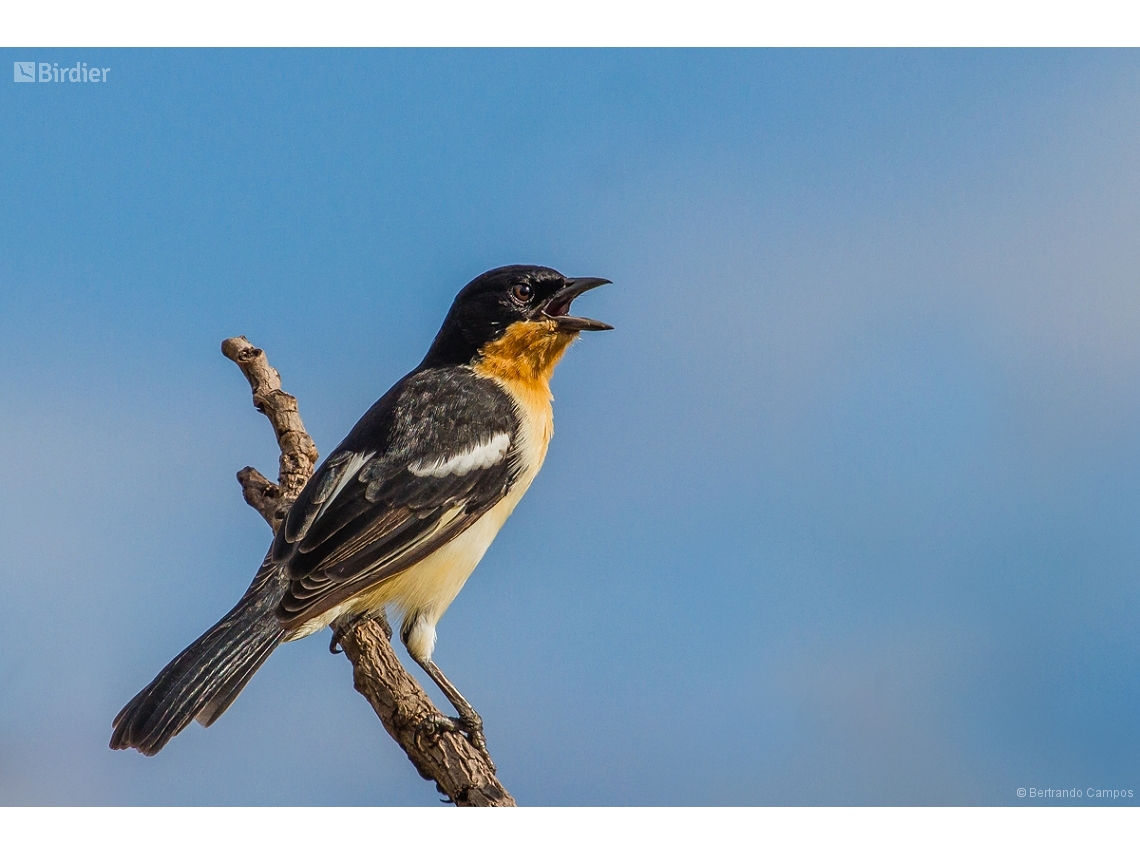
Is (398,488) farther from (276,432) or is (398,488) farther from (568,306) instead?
(276,432)

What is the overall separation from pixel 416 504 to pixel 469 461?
33 centimetres

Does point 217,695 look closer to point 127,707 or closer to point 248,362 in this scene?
point 127,707

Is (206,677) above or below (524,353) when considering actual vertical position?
below

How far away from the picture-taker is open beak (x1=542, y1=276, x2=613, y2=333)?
4941mm


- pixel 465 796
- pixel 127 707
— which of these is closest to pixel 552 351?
pixel 465 796

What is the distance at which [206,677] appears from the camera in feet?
13.4

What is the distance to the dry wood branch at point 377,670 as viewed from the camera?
4.29 meters

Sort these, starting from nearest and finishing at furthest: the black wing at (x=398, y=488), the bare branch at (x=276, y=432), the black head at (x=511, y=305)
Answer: the black wing at (x=398, y=488)
the black head at (x=511, y=305)
the bare branch at (x=276, y=432)

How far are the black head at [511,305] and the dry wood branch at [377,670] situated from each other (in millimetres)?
1019

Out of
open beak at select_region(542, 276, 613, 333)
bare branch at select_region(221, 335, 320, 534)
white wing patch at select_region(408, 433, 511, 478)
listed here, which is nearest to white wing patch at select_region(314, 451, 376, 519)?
white wing patch at select_region(408, 433, 511, 478)

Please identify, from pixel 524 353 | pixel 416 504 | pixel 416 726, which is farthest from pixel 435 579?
pixel 524 353

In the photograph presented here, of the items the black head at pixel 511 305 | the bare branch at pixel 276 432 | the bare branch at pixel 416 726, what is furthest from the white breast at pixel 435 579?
the bare branch at pixel 276 432

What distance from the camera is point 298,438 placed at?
572 cm

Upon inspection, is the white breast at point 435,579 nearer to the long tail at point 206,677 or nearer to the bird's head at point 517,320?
the long tail at point 206,677
